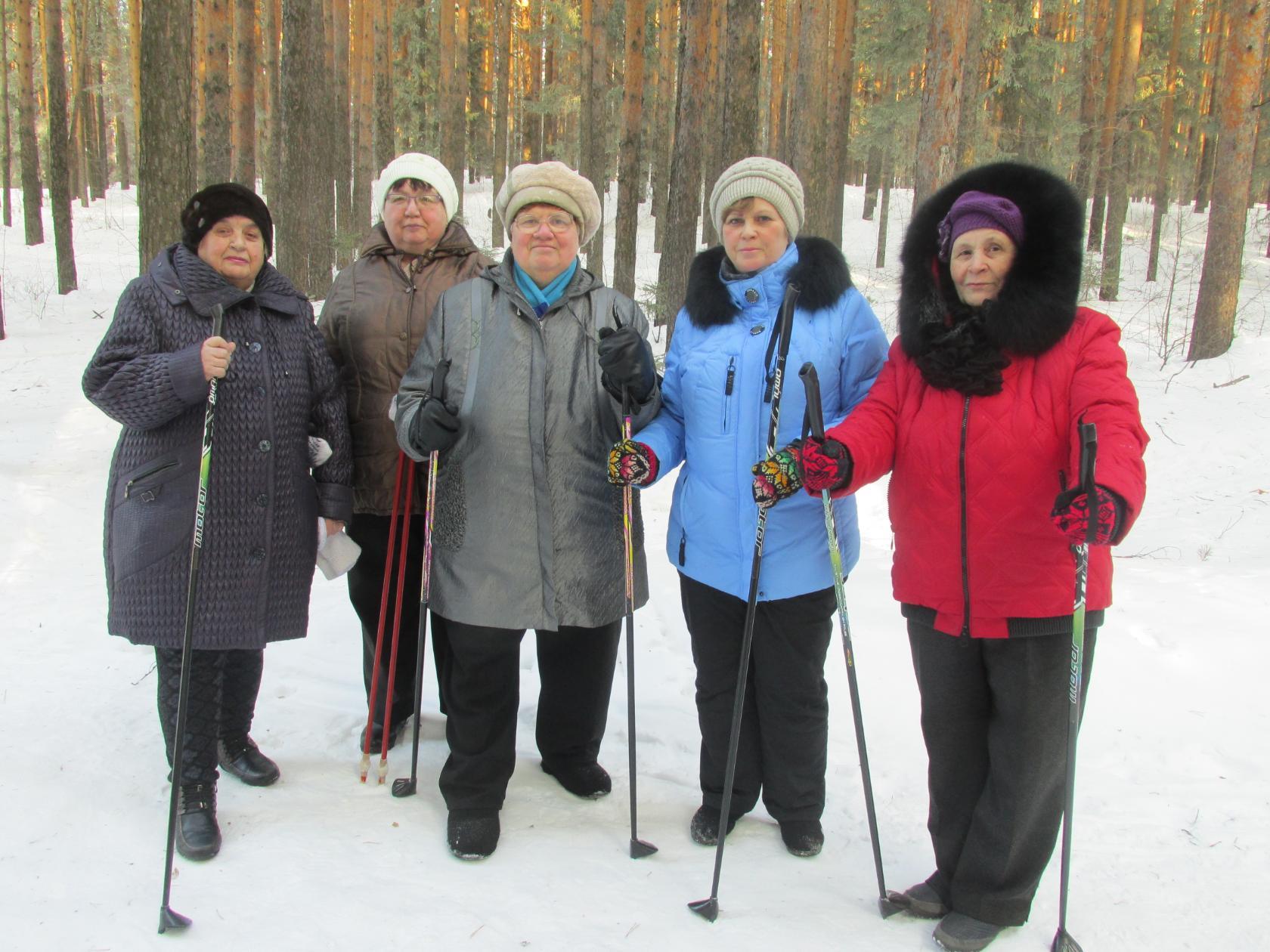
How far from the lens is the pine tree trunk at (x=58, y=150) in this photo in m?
14.5

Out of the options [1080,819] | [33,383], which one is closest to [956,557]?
[1080,819]

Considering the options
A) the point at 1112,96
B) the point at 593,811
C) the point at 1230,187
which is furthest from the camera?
the point at 1112,96

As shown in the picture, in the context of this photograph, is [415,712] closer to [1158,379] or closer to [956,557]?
[956,557]

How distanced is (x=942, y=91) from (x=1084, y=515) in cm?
821

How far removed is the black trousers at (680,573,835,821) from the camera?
9.15 feet

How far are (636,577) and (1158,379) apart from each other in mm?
9730

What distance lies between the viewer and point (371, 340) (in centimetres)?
324

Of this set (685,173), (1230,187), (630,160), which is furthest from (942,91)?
(630,160)

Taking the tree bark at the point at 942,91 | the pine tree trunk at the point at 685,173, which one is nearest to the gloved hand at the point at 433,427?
the pine tree trunk at the point at 685,173

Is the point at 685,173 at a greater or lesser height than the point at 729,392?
greater

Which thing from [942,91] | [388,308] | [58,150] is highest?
[942,91]

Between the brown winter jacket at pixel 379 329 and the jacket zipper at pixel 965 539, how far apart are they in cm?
188

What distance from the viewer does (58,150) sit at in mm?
14375

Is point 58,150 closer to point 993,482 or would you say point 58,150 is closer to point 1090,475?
point 993,482
